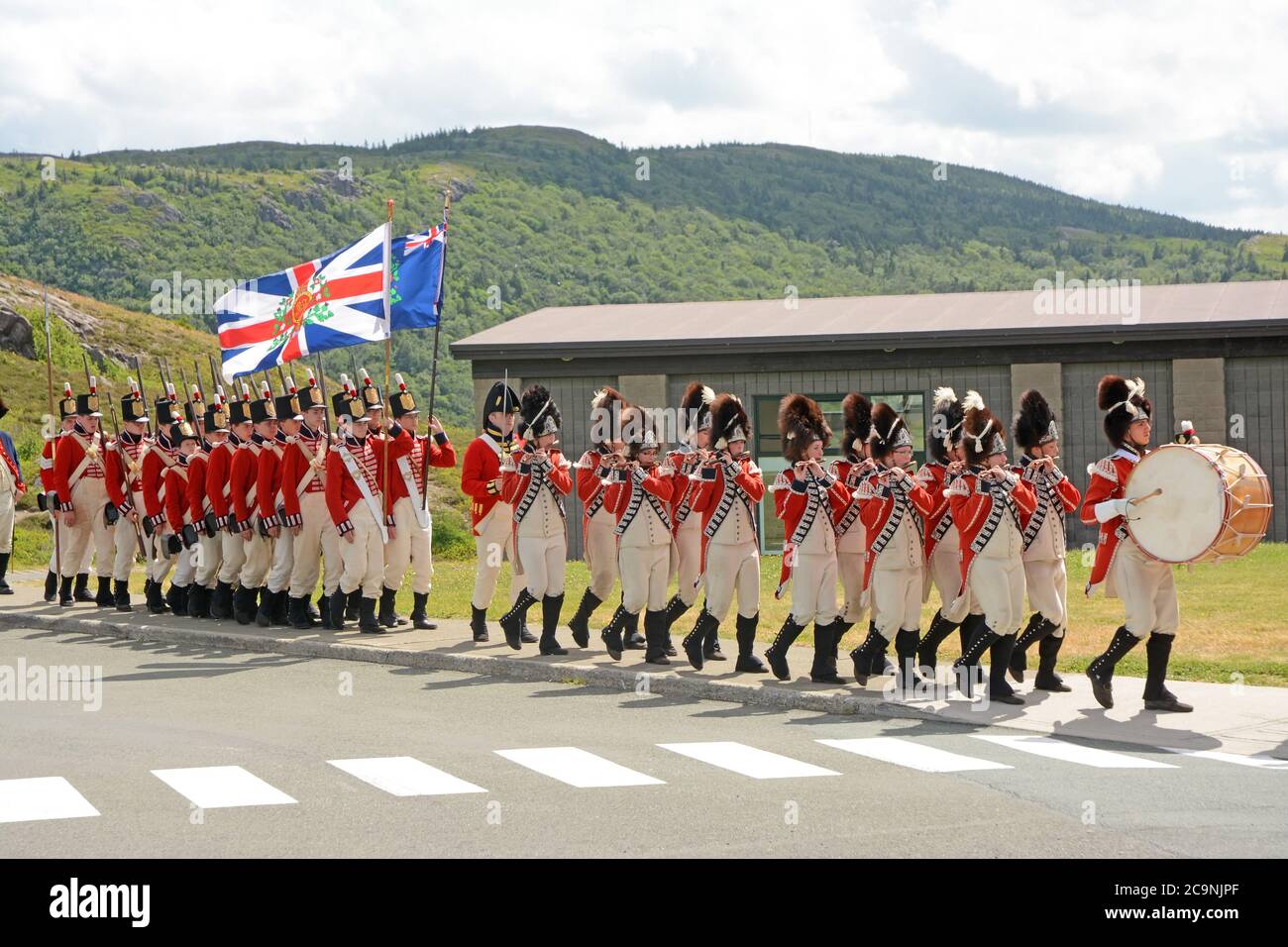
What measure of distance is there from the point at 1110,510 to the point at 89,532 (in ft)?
39.9

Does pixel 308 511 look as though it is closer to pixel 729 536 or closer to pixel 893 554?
pixel 729 536

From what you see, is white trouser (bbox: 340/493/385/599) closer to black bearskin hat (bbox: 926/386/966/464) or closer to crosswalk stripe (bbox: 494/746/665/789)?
black bearskin hat (bbox: 926/386/966/464)

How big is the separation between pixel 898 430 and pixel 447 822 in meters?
5.38

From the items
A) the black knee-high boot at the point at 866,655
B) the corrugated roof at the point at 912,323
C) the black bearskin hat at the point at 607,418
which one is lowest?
the black knee-high boot at the point at 866,655

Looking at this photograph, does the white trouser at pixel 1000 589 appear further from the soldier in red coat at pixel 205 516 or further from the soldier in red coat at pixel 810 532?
the soldier in red coat at pixel 205 516

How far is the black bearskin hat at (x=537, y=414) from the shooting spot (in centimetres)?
1420

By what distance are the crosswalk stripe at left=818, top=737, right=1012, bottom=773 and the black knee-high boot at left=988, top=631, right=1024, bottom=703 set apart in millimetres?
1406

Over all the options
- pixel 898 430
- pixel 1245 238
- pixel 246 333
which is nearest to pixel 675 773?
pixel 898 430

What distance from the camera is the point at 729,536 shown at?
12734 millimetres

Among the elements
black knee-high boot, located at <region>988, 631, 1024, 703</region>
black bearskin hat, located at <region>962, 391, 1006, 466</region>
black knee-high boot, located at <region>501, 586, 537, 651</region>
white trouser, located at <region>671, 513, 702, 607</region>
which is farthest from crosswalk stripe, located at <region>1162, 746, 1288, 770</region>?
black knee-high boot, located at <region>501, 586, 537, 651</region>

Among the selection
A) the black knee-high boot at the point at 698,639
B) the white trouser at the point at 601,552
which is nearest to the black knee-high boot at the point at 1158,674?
the black knee-high boot at the point at 698,639

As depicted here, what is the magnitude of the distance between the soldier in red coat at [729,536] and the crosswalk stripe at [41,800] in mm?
5050

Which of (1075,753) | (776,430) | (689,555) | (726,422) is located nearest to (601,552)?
(689,555)

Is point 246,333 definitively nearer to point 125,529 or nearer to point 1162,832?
point 125,529
